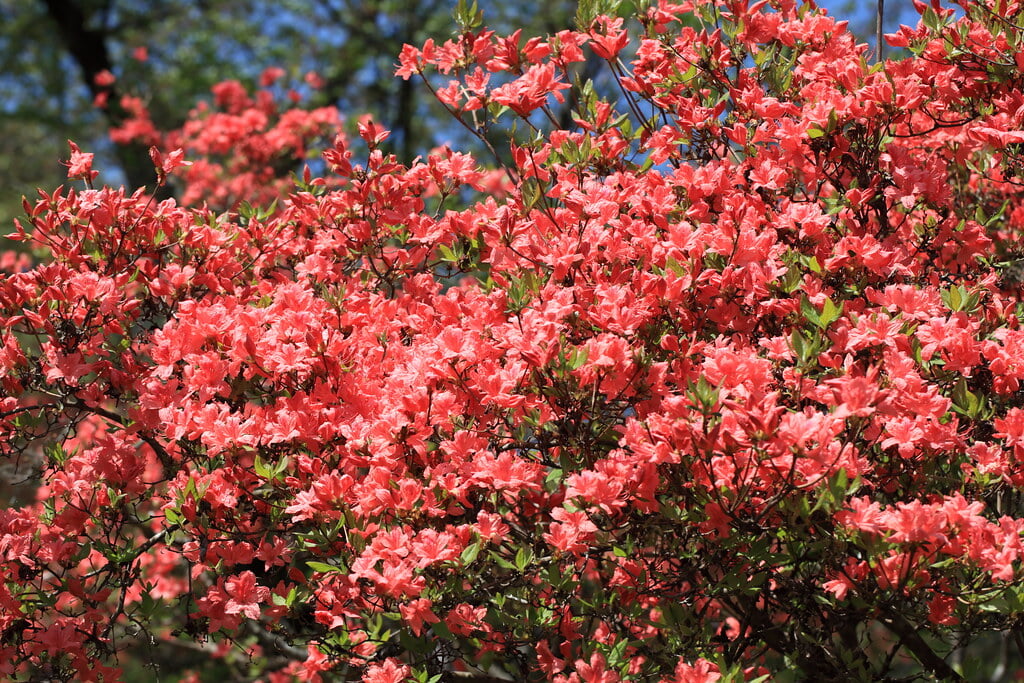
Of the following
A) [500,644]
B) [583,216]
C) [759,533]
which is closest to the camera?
[759,533]

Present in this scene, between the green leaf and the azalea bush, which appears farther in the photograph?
the green leaf

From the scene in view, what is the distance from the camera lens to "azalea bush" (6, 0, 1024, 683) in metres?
2.61

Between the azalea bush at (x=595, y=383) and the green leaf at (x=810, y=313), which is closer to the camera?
A: the azalea bush at (x=595, y=383)

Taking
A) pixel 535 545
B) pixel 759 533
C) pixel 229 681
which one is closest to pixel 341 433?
pixel 535 545

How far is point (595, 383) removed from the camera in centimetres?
269

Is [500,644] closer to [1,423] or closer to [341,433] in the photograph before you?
[341,433]

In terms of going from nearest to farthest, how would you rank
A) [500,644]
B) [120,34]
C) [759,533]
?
[759,533] < [500,644] < [120,34]

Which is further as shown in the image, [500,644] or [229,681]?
[229,681]

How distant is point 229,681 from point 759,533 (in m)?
7.49

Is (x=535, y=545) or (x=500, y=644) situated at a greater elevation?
(x=535, y=545)

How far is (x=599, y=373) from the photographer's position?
270 centimetres

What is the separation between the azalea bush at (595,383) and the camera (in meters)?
2.61

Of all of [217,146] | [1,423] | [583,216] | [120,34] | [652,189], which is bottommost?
[1,423]

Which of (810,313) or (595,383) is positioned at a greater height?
(810,313)
